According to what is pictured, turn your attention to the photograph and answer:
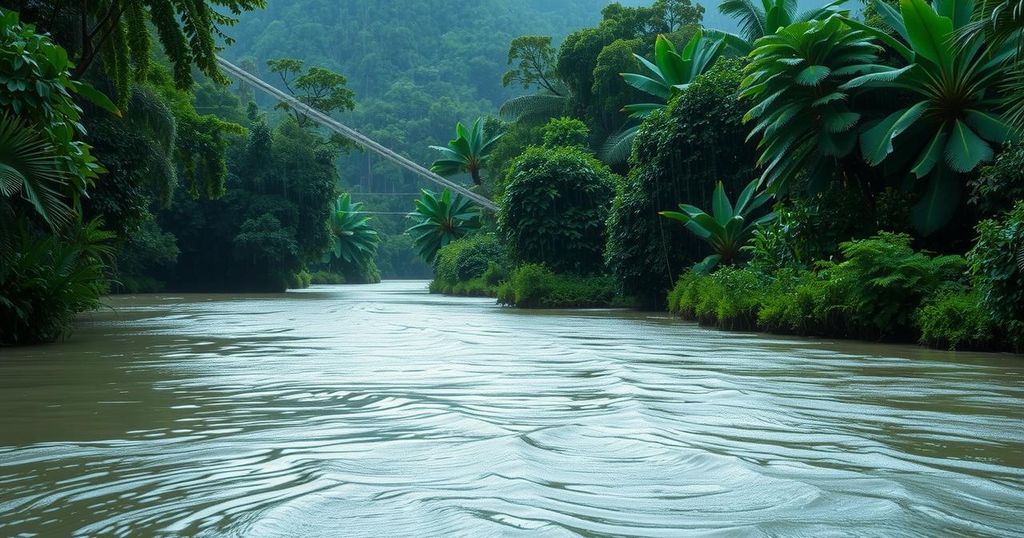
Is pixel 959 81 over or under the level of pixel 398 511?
over

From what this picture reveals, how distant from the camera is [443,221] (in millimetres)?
59562

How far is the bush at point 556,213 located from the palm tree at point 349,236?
45.5 metres

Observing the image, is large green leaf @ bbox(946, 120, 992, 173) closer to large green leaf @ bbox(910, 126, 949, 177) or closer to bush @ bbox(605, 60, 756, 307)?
large green leaf @ bbox(910, 126, 949, 177)

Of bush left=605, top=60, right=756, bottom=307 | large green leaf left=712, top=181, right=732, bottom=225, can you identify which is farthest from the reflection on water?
bush left=605, top=60, right=756, bottom=307

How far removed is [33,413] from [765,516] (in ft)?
16.4

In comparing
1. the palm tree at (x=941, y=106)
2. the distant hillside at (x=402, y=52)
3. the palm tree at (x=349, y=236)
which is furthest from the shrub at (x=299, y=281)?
the palm tree at (x=941, y=106)

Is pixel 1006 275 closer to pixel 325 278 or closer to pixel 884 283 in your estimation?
pixel 884 283

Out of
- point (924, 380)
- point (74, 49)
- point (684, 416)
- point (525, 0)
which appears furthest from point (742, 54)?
point (525, 0)

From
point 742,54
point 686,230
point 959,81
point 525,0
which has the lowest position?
point 686,230

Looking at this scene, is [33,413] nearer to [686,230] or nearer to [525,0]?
[686,230]

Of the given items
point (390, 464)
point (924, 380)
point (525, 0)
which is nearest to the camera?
point (390, 464)

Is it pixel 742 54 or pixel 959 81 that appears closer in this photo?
pixel 959 81

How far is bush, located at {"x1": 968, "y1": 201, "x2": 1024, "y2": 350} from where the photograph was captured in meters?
11.4

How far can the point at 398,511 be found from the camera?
12.4ft
